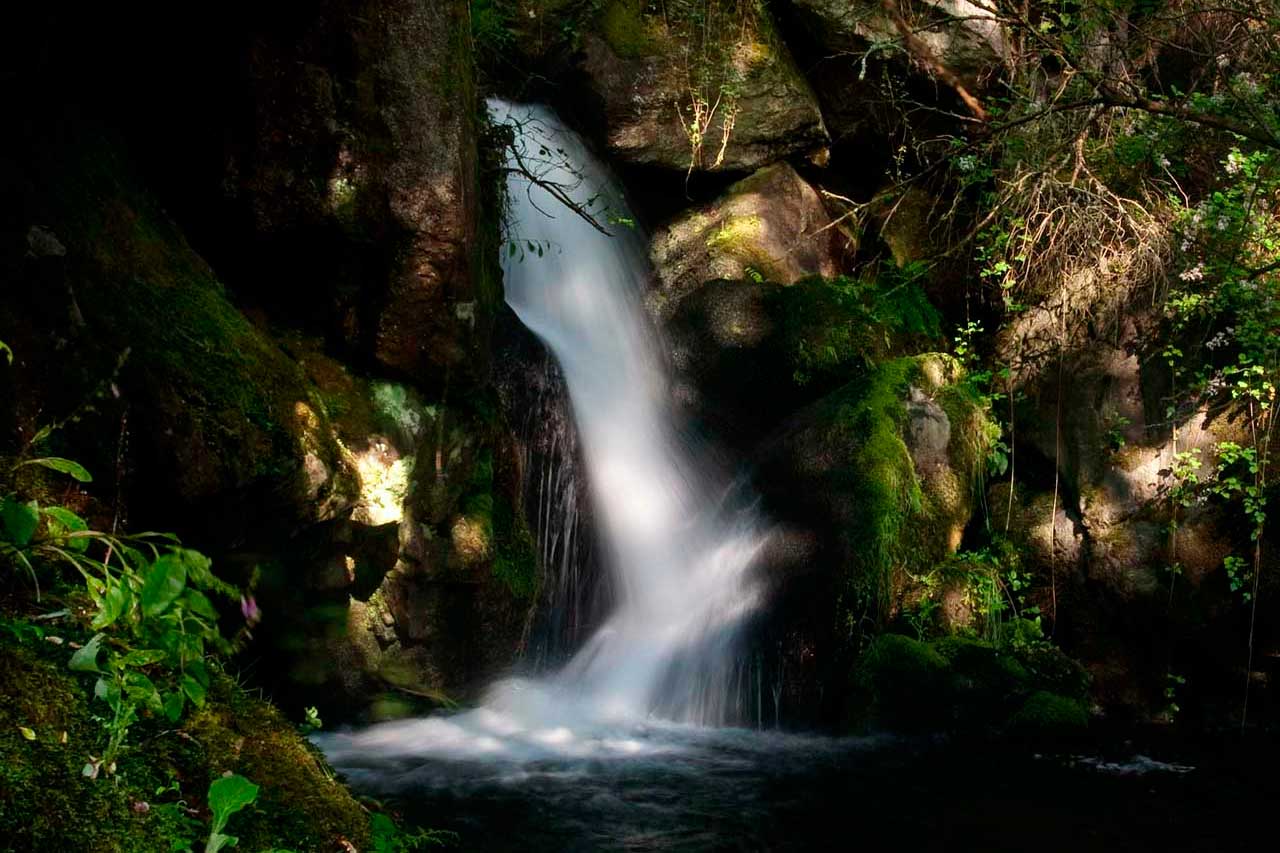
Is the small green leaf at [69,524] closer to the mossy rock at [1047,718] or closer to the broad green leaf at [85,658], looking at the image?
the broad green leaf at [85,658]

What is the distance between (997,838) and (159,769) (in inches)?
149

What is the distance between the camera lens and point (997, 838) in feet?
14.7

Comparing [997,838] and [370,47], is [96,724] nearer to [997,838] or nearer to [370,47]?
[997,838]

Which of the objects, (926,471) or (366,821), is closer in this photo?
(366,821)

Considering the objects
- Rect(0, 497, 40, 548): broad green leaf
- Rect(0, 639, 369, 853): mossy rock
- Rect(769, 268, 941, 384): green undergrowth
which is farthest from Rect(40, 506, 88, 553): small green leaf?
Rect(769, 268, 941, 384): green undergrowth

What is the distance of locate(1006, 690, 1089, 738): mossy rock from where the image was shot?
20.3 ft

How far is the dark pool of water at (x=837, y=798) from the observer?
4366 millimetres

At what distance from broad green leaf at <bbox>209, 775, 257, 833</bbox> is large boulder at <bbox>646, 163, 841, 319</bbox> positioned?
25.6 feet

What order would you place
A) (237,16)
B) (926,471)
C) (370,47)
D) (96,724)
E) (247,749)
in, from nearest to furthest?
(96,724)
(247,749)
(237,16)
(370,47)
(926,471)

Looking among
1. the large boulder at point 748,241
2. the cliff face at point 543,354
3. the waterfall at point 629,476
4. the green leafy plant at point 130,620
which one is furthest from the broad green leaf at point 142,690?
the large boulder at point 748,241

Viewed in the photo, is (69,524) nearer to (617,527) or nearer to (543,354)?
(543,354)

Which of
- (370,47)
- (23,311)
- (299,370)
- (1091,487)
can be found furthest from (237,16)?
(1091,487)

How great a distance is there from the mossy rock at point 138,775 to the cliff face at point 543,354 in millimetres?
517

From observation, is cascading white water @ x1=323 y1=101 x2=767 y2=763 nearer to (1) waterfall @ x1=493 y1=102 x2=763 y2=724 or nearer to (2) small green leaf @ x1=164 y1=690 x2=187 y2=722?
(1) waterfall @ x1=493 y1=102 x2=763 y2=724
